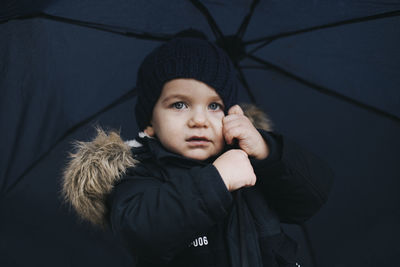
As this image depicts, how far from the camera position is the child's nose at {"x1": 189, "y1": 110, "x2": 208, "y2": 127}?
1.35 m

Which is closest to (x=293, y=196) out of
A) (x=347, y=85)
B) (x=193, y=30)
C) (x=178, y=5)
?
(x=347, y=85)

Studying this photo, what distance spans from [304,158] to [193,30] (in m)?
0.72

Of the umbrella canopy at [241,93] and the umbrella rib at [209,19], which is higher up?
the umbrella rib at [209,19]

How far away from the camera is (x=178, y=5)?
1742 mm

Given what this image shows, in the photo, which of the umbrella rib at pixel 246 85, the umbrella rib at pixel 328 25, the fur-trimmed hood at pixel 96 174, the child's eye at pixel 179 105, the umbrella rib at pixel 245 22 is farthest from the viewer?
the umbrella rib at pixel 246 85

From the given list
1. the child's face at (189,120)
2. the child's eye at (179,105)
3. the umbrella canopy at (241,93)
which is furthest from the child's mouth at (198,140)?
the umbrella canopy at (241,93)

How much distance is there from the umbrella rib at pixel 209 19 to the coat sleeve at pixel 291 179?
616mm

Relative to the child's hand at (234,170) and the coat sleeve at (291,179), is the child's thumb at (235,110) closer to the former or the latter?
the coat sleeve at (291,179)

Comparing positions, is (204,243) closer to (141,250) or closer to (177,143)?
(141,250)

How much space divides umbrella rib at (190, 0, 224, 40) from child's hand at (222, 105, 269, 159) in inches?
22.9

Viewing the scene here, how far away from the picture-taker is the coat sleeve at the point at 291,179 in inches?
54.1

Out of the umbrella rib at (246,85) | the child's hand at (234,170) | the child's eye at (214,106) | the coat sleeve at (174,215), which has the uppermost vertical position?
the umbrella rib at (246,85)

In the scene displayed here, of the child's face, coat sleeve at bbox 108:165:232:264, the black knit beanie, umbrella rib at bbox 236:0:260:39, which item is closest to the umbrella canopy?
umbrella rib at bbox 236:0:260:39

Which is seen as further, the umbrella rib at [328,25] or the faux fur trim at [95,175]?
the umbrella rib at [328,25]
